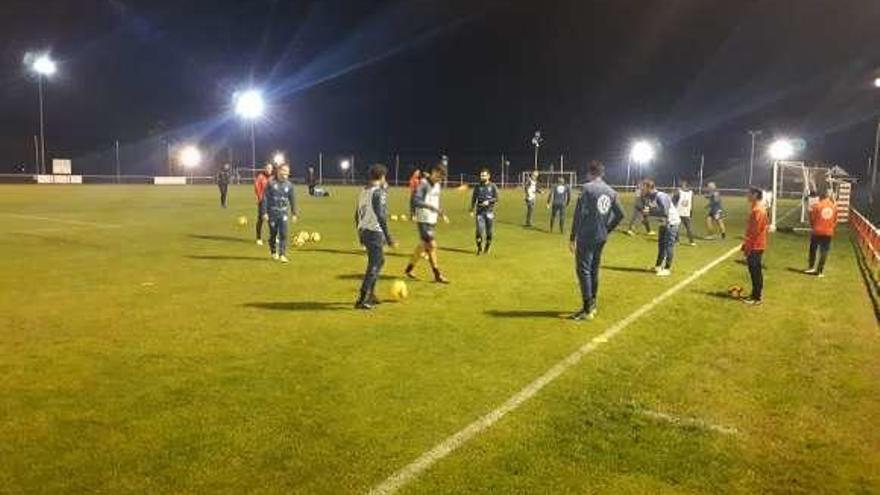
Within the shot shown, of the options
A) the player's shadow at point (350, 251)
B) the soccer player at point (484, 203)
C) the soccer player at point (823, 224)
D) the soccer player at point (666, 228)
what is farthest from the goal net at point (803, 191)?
the player's shadow at point (350, 251)

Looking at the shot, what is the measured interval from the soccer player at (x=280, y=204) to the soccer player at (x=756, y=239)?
9.24 m

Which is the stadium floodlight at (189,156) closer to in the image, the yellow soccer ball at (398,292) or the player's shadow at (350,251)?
the player's shadow at (350,251)

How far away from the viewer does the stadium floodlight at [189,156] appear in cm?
6844

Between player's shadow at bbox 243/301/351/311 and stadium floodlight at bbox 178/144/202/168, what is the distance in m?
61.3

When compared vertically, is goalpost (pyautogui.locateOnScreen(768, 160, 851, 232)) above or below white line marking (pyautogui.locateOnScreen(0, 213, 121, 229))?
above

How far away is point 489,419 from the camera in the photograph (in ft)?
21.3

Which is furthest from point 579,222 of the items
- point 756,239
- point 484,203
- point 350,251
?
point 350,251

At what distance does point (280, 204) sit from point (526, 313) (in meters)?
7.24

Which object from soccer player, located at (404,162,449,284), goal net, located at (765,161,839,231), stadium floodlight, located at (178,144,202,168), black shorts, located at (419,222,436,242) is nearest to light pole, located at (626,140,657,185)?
goal net, located at (765,161,839,231)

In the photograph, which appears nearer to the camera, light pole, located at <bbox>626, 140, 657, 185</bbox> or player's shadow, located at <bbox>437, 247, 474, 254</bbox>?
player's shadow, located at <bbox>437, 247, 474, 254</bbox>

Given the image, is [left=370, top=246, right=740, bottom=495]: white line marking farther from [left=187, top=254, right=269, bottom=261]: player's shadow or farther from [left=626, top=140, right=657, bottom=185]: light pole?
[left=626, top=140, right=657, bottom=185]: light pole

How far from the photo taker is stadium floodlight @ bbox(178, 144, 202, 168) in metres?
68.4

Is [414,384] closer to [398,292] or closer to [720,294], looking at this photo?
[398,292]

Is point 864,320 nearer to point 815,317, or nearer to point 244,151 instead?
point 815,317
